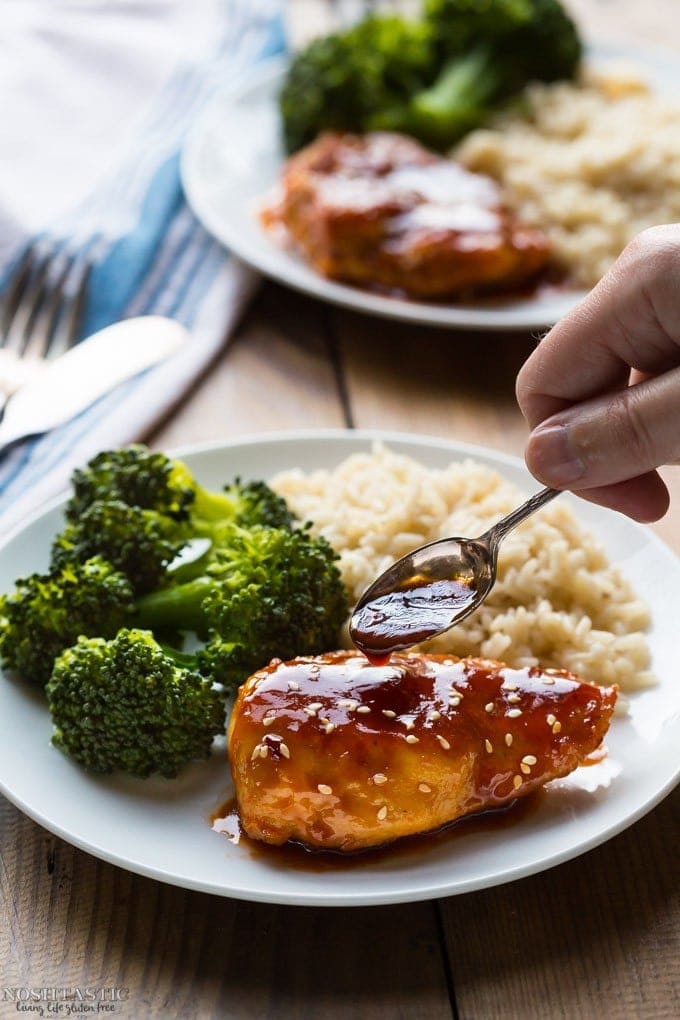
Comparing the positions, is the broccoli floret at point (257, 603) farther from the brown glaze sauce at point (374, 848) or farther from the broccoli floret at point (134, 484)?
the brown glaze sauce at point (374, 848)

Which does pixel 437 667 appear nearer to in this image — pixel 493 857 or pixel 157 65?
pixel 493 857

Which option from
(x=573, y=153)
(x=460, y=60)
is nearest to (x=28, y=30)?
(x=460, y=60)

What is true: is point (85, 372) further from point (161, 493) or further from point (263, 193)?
point (263, 193)

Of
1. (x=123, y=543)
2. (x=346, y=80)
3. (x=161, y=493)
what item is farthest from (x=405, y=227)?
(x=123, y=543)

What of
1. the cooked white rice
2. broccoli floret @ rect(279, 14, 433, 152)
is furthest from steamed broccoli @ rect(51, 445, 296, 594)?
broccoli floret @ rect(279, 14, 433, 152)

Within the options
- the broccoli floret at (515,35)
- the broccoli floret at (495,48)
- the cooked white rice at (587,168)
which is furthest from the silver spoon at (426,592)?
the broccoli floret at (515,35)

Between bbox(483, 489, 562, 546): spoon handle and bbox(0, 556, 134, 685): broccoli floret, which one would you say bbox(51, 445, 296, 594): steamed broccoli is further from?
bbox(483, 489, 562, 546): spoon handle
